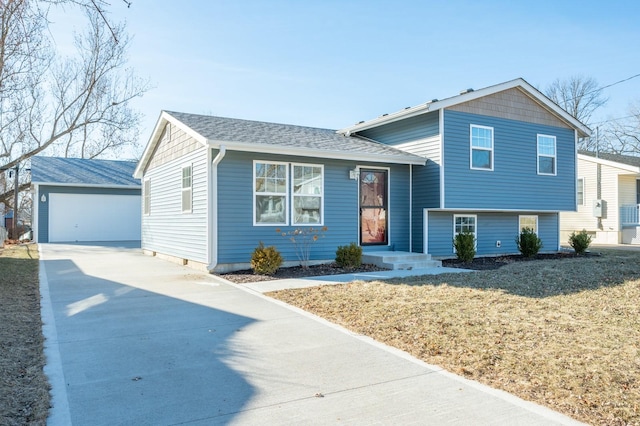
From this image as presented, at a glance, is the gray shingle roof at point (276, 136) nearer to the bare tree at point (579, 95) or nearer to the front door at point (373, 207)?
the front door at point (373, 207)

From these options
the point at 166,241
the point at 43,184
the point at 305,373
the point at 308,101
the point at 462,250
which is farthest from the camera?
the point at 308,101

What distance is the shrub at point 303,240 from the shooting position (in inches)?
424

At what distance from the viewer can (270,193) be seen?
1060cm

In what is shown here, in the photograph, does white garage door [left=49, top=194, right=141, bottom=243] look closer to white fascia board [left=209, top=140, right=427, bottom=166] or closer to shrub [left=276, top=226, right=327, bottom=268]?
shrub [left=276, top=226, right=327, bottom=268]

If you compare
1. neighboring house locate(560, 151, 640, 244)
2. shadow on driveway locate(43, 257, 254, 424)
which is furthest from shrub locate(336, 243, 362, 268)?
neighboring house locate(560, 151, 640, 244)

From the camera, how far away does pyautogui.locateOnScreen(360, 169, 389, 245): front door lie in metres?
12.0

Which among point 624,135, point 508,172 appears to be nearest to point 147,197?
point 508,172

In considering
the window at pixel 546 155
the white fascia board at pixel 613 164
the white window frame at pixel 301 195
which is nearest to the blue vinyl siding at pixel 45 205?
the white window frame at pixel 301 195

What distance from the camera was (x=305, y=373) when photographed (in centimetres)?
401

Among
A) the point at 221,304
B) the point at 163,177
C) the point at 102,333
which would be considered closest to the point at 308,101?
the point at 163,177

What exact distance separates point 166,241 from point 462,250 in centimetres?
817

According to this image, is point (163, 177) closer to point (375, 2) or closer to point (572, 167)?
point (375, 2)

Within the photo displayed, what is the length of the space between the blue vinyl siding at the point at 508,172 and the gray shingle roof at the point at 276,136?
3.93 feet

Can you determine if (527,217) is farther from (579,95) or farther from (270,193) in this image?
(579,95)
